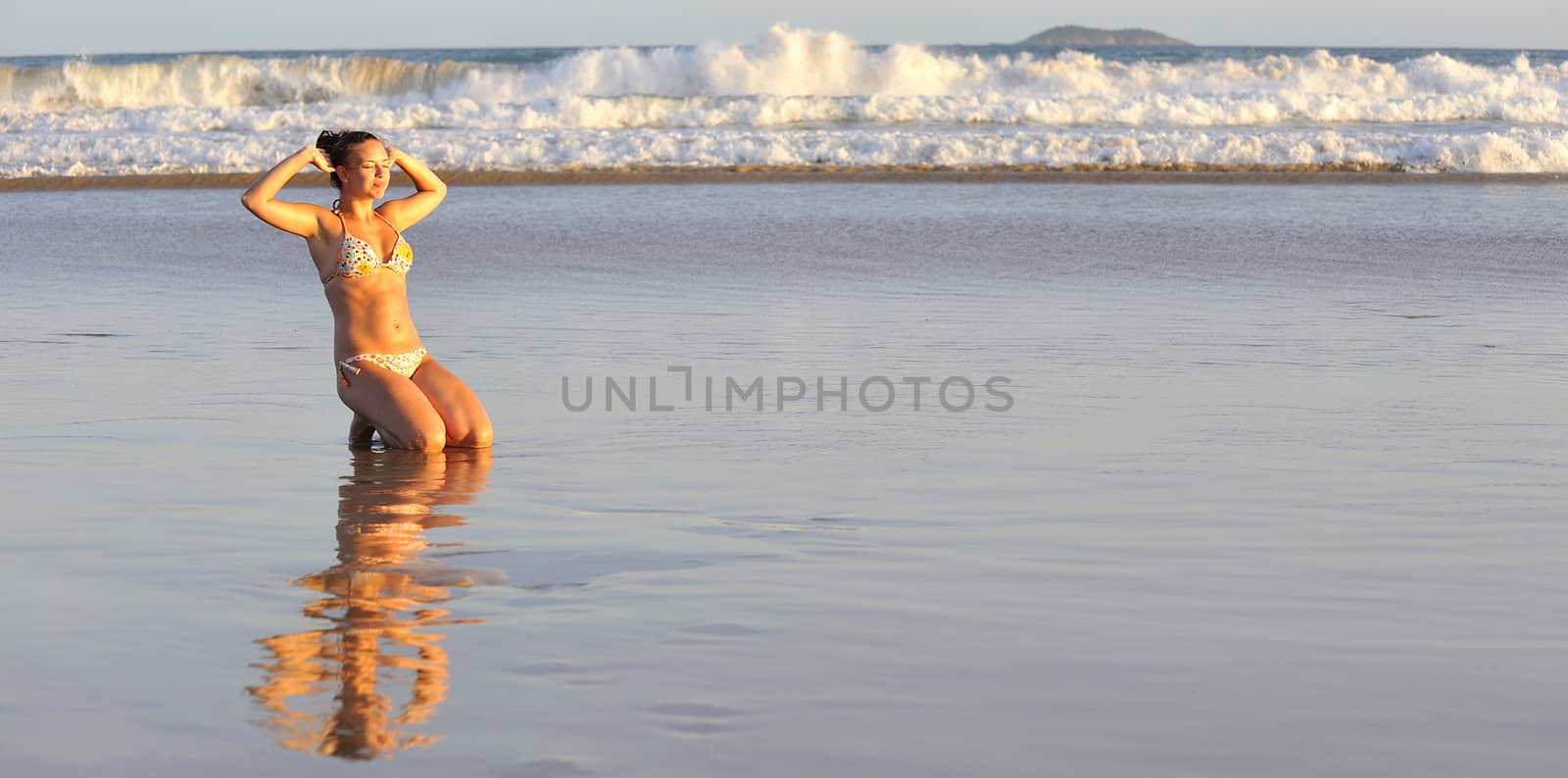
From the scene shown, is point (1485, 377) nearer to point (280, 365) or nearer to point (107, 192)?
point (280, 365)

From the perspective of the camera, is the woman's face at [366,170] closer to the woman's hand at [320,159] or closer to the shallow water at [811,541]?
the woman's hand at [320,159]

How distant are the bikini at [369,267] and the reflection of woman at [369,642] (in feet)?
4.40

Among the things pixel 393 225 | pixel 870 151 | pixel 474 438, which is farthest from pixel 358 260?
pixel 870 151

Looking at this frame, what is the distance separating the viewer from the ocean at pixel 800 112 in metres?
24.5

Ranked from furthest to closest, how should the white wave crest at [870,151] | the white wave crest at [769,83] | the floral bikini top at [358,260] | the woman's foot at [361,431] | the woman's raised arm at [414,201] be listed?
1. the white wave crest at [769,83]
2. the white wave crest at [870,151]
3. the woman's raised arm at [414,201]
4. the floral bikini top at [358,260]
5. the woman's foot at [361,431]

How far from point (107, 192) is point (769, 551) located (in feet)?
62.5

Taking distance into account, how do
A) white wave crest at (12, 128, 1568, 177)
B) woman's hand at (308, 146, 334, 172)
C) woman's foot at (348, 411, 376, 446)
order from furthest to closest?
white wave crest at (12, 128, 1568, 177), woman's hand at (308, 146, 334, 172), woman's foot at (348, 411, 376, 446)

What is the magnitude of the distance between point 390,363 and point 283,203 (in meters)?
0.74

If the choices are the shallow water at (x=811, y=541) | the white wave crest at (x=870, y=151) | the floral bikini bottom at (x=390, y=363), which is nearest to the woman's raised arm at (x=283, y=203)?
the floral bikini bottom at (x=390, y=363)

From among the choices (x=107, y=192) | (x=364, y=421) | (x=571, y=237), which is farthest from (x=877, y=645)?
(x=107, y=192)

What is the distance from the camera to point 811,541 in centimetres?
494

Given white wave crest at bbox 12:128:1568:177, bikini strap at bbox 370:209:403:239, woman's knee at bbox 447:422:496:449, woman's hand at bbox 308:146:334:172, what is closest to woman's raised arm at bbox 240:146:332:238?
woman's hand at bbox 308:146:334:172

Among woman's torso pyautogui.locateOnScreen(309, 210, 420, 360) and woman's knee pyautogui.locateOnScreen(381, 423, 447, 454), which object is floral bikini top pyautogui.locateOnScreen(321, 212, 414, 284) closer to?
woman's torso pyautogui.locateOnScreen(309, 210, 420, 360)

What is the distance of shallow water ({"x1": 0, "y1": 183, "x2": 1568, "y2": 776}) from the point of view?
331cm
